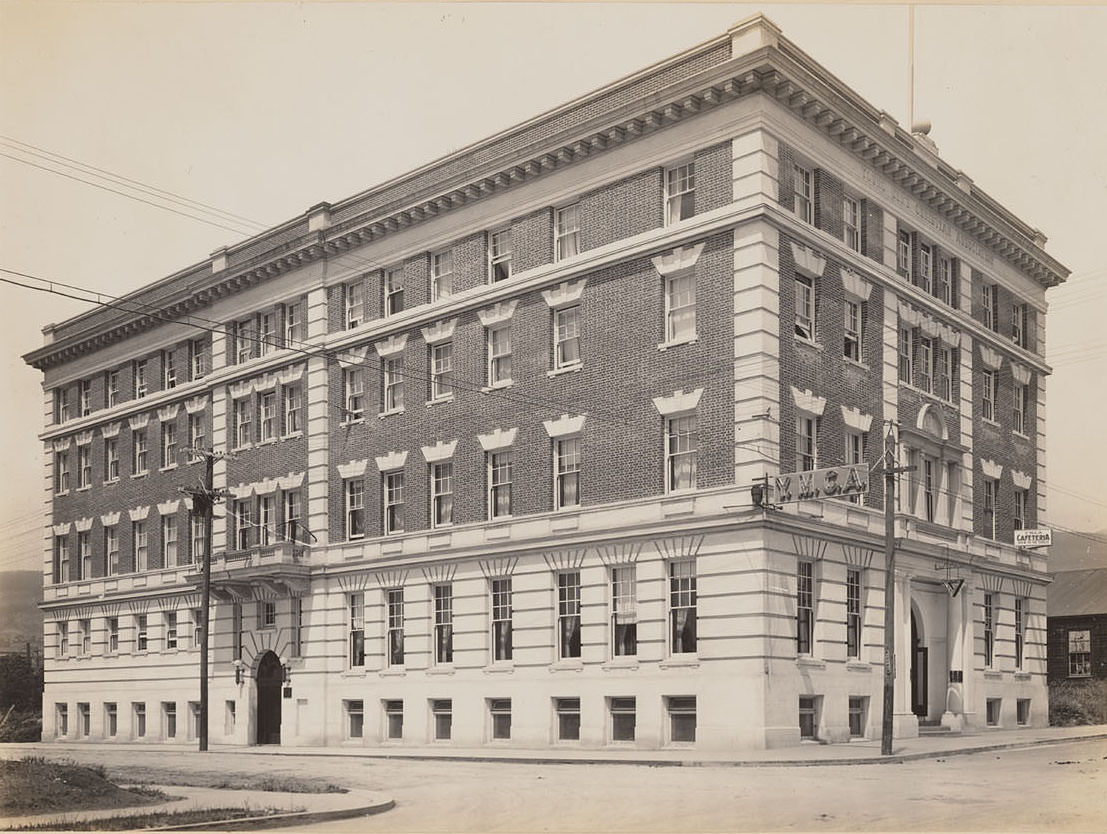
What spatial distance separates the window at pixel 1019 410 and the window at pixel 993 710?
8.97 m

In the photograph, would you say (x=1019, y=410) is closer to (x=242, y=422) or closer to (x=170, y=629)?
(x=242, y=422)

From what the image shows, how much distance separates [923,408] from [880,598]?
617cm

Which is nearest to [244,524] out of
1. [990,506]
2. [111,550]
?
[111,550]

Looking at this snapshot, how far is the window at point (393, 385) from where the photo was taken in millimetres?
41531

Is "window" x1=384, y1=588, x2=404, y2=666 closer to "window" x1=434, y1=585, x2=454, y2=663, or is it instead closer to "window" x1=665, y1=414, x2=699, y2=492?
"window" x1=434, y1=585, x2=454, y2=663

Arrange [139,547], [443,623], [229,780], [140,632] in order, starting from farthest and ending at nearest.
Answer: [139,547] → [140,632] → [443,623] → [229,780]

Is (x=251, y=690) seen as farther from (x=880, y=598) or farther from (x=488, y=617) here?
(x=880, y=598)

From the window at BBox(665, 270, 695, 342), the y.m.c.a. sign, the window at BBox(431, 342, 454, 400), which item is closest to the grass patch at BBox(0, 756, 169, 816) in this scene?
the y.m.c.a. sign

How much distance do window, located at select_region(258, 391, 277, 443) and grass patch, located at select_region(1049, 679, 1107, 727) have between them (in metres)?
28.4

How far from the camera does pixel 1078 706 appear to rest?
47875mm

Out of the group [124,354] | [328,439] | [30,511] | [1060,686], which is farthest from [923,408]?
[30,511]

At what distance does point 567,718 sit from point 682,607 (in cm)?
488

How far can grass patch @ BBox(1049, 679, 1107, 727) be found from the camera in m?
46.5

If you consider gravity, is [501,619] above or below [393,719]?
above
